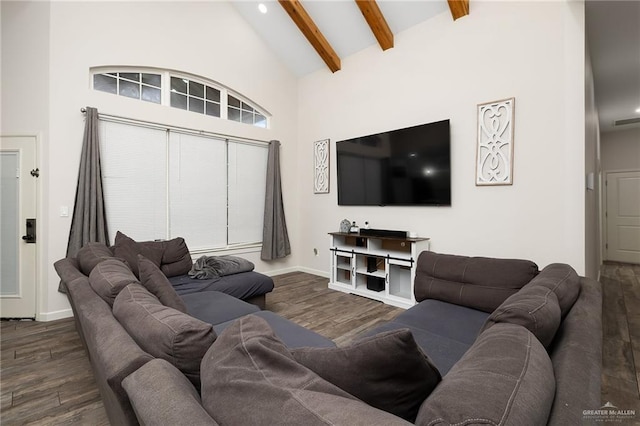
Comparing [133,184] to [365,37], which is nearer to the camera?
[133,184]

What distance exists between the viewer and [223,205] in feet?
15.5

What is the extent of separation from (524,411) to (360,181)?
4.02m

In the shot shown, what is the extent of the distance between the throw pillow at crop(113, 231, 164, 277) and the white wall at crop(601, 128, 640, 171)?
8.60m

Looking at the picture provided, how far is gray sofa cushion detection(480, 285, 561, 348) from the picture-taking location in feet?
3.58

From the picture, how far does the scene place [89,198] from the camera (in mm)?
3432

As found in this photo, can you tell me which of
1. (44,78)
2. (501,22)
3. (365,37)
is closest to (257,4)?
(365,37)

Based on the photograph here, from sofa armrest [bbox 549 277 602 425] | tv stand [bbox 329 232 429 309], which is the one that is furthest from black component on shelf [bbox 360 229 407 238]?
sofa armrest [bbox 549 277 602 425]

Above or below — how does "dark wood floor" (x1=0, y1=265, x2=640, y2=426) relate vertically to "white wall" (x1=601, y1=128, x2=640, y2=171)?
below

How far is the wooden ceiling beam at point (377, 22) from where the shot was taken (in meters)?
3.76

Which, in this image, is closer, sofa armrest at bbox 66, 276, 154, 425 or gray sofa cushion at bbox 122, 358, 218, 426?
gray sofa cushion at bbox 122, 358, 218, 426

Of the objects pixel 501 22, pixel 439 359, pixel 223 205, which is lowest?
pixel 439 359

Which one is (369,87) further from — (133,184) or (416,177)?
(133,184)

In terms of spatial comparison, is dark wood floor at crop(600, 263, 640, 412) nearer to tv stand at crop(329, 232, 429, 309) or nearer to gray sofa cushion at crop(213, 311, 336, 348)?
tv stand at crop(329, 232, 429, 309)

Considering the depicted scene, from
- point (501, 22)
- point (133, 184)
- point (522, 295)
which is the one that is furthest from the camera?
point (133, 184)
